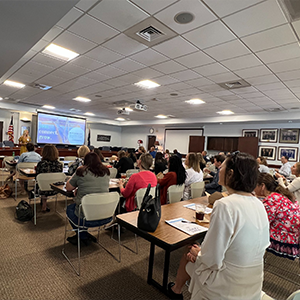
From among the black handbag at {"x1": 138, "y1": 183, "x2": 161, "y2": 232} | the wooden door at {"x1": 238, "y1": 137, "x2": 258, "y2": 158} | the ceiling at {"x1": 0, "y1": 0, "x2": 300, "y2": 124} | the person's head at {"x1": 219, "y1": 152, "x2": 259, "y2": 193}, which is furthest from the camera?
the wooden door at {"x1": 238, "y1": 137, "x2": 258, "y2": 158}

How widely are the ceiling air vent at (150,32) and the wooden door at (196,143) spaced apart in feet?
30.3

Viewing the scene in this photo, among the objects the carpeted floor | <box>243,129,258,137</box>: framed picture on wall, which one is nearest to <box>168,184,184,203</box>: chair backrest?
the carpeted floor

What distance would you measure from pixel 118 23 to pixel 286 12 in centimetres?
197

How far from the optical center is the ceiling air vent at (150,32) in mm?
2773

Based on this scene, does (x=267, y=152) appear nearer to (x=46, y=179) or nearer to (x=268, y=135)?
(x=268, y=135)

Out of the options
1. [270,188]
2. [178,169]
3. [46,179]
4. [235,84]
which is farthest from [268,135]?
[46,179]

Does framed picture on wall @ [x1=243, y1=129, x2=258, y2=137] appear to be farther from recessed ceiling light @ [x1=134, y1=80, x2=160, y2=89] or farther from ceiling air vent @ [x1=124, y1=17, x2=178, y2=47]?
ceiling air vent @ [x1=124, y1=17, x2=178, y2=47]

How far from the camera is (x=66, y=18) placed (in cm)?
276

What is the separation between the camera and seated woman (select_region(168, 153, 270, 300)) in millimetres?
1195

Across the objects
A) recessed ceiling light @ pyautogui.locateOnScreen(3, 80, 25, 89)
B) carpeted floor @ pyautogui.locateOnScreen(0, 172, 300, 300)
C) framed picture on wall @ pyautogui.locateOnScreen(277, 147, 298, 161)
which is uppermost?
recessed ceiling light @ pyautogui.locateOnScreen(3, 80, 25, 89)

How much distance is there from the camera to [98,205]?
2.44 metres

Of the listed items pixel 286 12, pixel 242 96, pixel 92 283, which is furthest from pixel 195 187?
pixel 242 96

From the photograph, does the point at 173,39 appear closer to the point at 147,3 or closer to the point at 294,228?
the point at 147,3

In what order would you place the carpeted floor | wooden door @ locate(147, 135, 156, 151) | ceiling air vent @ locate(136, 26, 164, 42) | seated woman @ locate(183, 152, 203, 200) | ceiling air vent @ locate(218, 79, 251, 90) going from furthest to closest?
wooden door @ locate(147, 135, 156, 151) < ceiling air vent @ locate(218, 79, 251, 90) < seated woman @ locate(183, 152, 203, 200) < ceiling air vent @ locate(136, 26, 164, 42) < the carpeted floor
